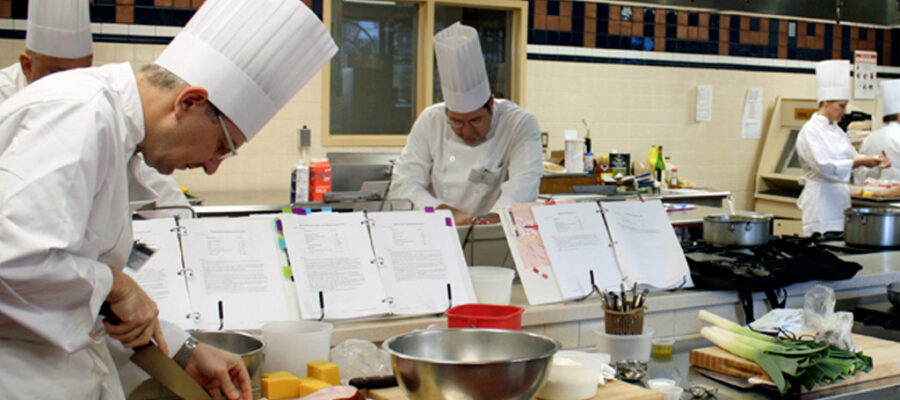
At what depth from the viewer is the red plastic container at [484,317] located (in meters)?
2.10

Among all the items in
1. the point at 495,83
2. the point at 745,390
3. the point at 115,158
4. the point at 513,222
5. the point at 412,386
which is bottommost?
the point at 745,390

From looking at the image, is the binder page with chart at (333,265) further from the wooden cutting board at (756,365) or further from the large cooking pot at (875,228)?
the large cooking pot at (875,228)

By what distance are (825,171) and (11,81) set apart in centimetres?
545

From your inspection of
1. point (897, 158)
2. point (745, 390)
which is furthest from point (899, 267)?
point (897, 158)

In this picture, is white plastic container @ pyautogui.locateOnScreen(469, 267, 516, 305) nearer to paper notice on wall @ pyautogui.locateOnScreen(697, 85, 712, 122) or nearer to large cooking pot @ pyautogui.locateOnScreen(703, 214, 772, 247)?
large cooking pot @ pyautogui.locateOnScreen(703, 214, 772, 247)

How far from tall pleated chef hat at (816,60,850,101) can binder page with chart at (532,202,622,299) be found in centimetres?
444

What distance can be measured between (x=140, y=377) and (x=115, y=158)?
2.01 feet

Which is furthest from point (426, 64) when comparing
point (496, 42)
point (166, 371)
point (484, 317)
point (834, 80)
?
point (166, 371)

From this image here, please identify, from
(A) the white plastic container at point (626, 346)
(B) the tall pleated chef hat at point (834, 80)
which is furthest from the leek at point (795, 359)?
(B) the tall pleated chef hat at point (834, 80)

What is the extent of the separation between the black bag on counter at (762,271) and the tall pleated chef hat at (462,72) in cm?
129

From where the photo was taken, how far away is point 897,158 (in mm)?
6887

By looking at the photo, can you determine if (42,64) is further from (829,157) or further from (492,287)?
(829,157)

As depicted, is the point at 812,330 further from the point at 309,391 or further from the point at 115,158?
the point at 115,158

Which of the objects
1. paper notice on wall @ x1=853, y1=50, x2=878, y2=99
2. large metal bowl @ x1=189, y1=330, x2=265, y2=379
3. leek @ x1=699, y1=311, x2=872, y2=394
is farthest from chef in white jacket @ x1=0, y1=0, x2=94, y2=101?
paper notice on wall @ x1=853, y1=50, x2=878, y2=99
